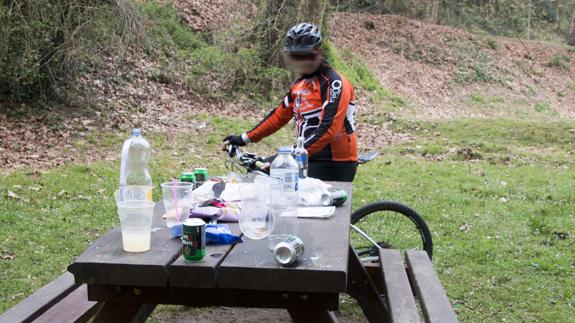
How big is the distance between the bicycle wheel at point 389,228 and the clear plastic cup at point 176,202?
1.78 meters

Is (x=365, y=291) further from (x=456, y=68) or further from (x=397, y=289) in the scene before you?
(x=456, y=68)

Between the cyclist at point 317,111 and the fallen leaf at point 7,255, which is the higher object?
the cyclist at point 317,111

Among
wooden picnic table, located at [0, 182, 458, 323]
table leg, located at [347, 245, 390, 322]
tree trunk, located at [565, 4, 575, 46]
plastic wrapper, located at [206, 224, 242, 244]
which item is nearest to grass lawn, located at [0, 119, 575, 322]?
table leg, located at [347, 245, 390, 322]

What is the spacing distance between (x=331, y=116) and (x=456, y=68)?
1899cm

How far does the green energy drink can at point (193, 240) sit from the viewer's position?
2381 millimetres

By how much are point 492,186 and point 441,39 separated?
16365 mm

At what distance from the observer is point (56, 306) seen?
3.12 metres

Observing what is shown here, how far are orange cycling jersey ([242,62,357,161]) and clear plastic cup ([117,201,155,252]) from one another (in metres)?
1.93

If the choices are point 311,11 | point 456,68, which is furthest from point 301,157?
point 456,68

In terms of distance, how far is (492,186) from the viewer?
8.44 m

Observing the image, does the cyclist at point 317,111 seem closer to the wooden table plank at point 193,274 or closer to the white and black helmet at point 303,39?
the white and black helmet at point 303,39

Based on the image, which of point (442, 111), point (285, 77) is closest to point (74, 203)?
point (285, 77)

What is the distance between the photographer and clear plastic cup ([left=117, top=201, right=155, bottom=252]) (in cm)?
252

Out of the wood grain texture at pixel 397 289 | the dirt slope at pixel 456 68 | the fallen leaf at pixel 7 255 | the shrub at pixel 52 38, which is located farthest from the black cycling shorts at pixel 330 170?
the dirt slope at pixel 456 68
